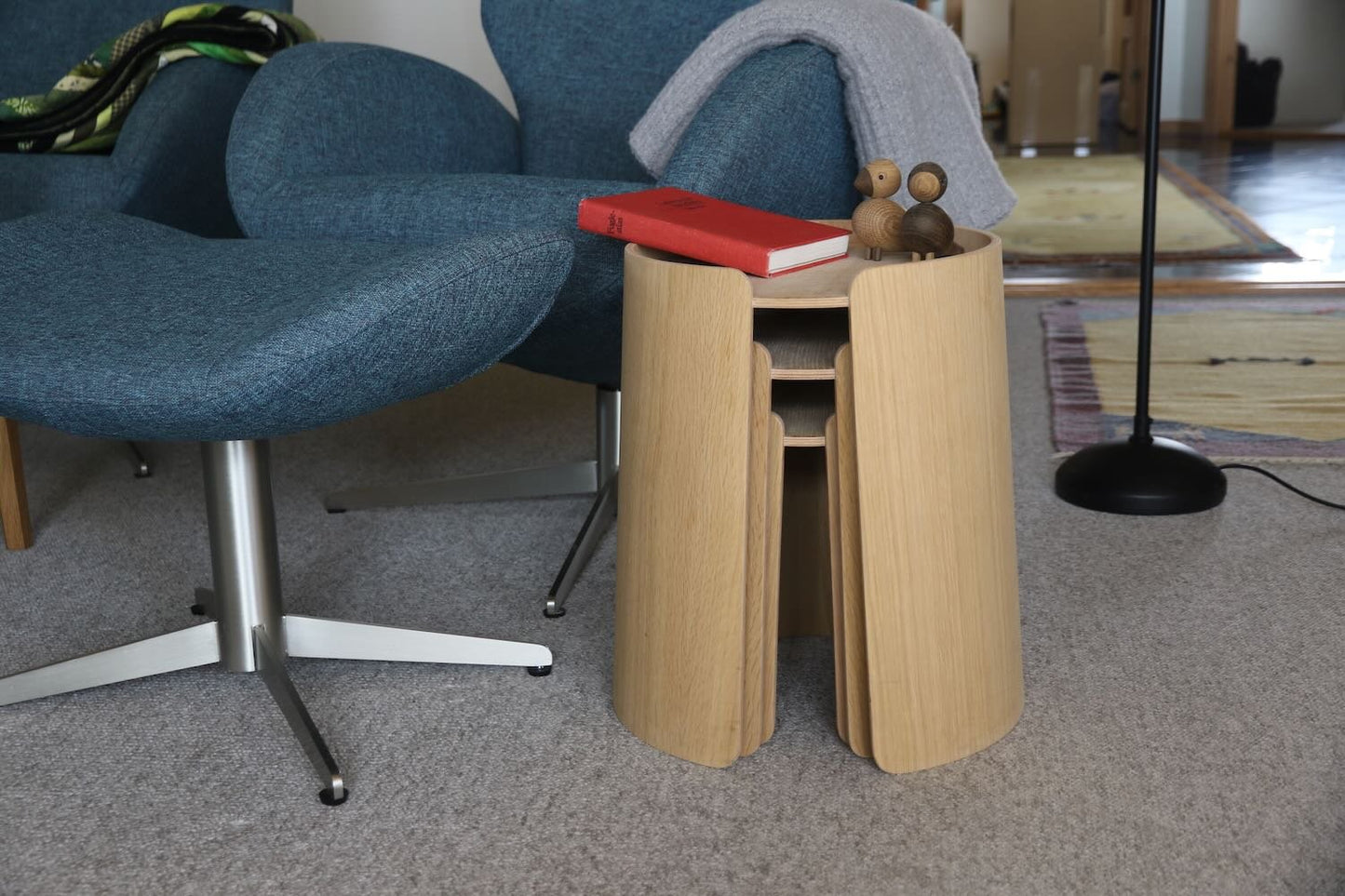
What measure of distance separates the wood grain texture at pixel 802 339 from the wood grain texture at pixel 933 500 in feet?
0.18

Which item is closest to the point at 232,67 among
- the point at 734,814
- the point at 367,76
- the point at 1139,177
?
the point at 367,76

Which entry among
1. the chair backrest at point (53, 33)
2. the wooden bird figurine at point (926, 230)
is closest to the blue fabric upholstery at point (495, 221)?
the wooden bird figurine at point (926, 230)

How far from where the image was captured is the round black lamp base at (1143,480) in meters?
1.75

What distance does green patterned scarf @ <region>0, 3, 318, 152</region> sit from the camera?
208 cm

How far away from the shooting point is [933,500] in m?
1.11

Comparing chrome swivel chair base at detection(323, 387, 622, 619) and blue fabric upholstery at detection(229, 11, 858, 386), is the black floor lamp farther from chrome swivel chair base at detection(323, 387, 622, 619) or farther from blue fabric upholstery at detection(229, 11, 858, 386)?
chrome swivel chair base at detection(323, 387, 622, 619)

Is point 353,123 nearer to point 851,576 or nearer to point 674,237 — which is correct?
point 674,237

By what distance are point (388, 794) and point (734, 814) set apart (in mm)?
299

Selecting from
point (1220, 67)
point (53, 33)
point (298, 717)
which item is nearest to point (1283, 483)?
point (298, 717)

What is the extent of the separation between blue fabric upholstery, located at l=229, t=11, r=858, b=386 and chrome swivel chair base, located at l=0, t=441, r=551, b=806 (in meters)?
0.38

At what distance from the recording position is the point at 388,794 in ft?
3.76

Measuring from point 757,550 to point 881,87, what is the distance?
1.98 feet

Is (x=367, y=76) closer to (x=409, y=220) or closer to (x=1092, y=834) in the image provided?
(x=409, y=220)

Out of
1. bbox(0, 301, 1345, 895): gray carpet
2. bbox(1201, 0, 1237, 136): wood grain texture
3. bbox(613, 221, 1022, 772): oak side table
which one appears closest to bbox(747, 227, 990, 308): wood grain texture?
bbox(613, 221, 1022, 772): oak side table
